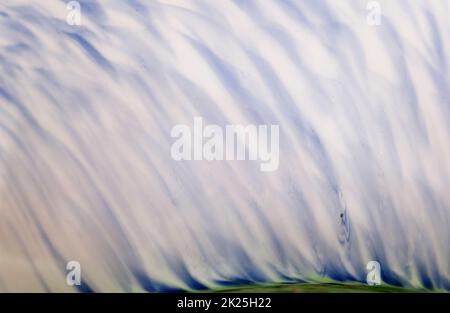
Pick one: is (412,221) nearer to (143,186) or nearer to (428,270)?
(428,270)

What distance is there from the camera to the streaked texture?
6.20 feet

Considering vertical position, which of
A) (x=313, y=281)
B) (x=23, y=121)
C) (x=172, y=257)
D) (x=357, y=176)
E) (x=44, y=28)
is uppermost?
(x=44, y=28)

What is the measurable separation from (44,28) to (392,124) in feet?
4.23

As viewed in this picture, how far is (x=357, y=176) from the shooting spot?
6.20 ft

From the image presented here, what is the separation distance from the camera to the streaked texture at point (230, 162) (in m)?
1.89

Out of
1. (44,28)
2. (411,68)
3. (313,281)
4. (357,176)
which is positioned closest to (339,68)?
(411,68)

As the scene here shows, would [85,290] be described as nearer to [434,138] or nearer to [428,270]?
[428,270]

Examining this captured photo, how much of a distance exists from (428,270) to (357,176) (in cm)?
42

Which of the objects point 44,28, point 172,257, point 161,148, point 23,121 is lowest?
point 172,257

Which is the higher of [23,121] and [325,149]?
[23,121]

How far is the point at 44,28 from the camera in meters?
1.92

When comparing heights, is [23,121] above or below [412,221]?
above

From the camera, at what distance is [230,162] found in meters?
1.90

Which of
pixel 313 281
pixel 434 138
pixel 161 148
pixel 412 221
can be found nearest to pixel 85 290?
pixel 161 148
